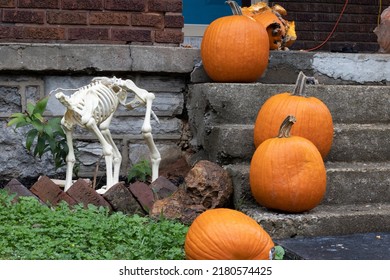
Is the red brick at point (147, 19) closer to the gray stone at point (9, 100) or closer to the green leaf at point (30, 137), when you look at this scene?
the gray stone at point (9, 100)

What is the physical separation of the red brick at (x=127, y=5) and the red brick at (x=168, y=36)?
21cm

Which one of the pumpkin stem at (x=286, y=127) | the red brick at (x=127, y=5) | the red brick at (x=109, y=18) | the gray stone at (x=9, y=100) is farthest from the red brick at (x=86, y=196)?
the red brick at (x=127, y=5)

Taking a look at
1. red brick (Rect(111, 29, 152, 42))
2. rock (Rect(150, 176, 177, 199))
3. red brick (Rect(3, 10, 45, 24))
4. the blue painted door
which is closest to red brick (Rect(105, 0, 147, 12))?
red brick (Rect(111, 29, 152, 42))

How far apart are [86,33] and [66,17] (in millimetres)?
172

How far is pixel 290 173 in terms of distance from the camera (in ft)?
12.5

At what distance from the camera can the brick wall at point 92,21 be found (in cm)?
495

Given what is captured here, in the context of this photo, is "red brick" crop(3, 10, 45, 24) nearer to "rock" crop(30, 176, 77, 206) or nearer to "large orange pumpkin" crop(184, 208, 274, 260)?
"rock" crop(30, 176, 77, 206)

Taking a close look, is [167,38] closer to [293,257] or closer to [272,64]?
[272,64]

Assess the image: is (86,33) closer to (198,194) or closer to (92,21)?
(92,21)

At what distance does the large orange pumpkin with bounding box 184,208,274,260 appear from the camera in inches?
123

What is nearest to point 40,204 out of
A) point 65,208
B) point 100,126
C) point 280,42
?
point 65,208

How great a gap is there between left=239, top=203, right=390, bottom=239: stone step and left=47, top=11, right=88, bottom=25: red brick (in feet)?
6.12

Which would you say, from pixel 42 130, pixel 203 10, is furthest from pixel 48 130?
pixel 203 10
